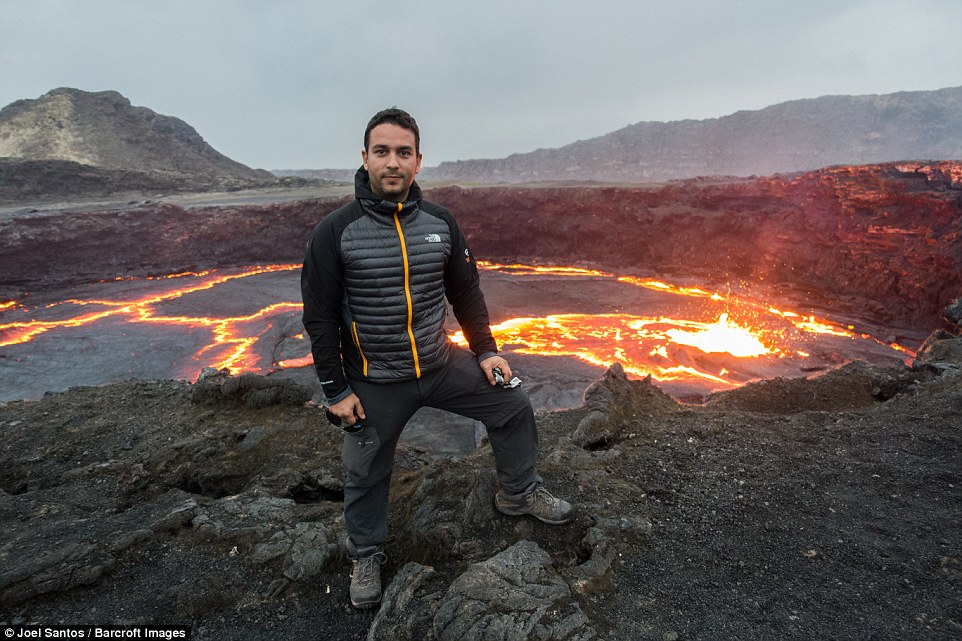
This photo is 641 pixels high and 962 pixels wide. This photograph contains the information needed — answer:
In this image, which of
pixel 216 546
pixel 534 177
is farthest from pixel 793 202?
pixel 534 177

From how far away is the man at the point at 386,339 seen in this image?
2164mm

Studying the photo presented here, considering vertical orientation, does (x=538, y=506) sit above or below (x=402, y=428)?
below

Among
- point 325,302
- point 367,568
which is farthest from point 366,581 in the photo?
point 325,302

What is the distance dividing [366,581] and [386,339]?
1.21m

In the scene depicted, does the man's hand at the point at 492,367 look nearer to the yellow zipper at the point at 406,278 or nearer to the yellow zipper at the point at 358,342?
the yellow zipper at the point at 406,278

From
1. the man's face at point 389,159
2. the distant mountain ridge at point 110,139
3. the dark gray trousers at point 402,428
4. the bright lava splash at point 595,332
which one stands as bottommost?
the bright lava splash at point 595,332

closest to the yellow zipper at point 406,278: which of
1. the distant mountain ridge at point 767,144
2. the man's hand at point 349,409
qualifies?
the man's hand at point 349,409

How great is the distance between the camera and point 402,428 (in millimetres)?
2312

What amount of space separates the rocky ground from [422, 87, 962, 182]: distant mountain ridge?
87.5 metres

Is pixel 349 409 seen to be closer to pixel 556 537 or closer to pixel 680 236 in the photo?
pixel 556 537

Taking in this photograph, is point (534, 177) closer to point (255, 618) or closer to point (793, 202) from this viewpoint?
point (793, 202)

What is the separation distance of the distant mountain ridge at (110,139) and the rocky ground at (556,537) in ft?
136

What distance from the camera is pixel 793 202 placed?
17000 mm

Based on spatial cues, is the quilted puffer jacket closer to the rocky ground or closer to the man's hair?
the man's hair
